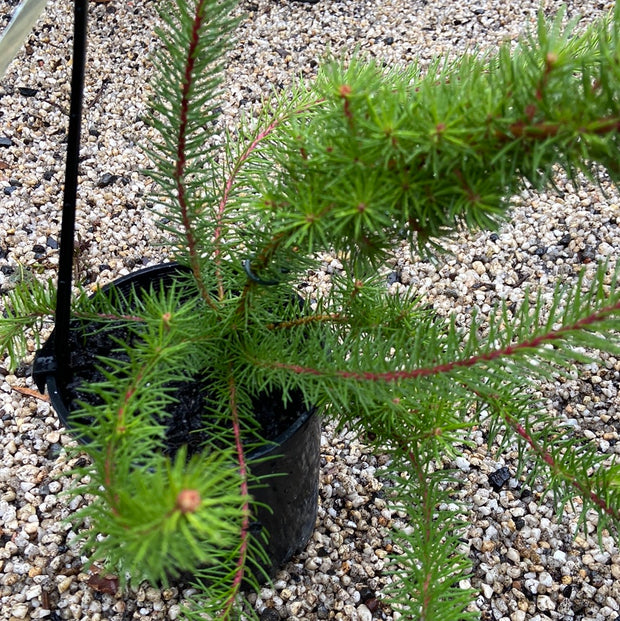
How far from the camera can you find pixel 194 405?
92 cm

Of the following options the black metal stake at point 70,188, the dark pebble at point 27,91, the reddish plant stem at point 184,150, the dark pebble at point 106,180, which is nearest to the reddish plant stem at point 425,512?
the reddish plant stem at point 184,150

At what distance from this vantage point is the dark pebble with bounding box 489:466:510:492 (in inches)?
48.4

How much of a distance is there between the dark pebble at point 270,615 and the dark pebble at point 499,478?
46cm

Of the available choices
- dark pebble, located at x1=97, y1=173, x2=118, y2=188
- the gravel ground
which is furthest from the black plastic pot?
dark pebble, located at x1=97, y1=173, x2=118, y2=188

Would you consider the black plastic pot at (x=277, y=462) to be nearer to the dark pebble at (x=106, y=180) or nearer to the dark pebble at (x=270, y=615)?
the dark pebble at (x=270, y=615)

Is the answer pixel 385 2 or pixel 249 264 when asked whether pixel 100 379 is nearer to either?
pixel 249 264

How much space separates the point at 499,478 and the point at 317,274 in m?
0.64

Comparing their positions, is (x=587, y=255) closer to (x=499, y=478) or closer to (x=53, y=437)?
(x=499, y=478)

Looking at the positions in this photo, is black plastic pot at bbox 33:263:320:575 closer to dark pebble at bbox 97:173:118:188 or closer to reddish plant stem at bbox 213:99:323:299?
reddish plant stem at bbox 213:99:323:299

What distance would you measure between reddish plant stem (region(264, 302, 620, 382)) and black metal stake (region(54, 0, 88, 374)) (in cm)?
26

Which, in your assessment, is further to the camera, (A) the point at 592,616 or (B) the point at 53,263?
(B) the point at 53,263

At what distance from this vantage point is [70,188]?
66 centimetres

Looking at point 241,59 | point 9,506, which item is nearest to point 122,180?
point 241,59

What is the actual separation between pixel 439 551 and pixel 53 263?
121 centimetres
